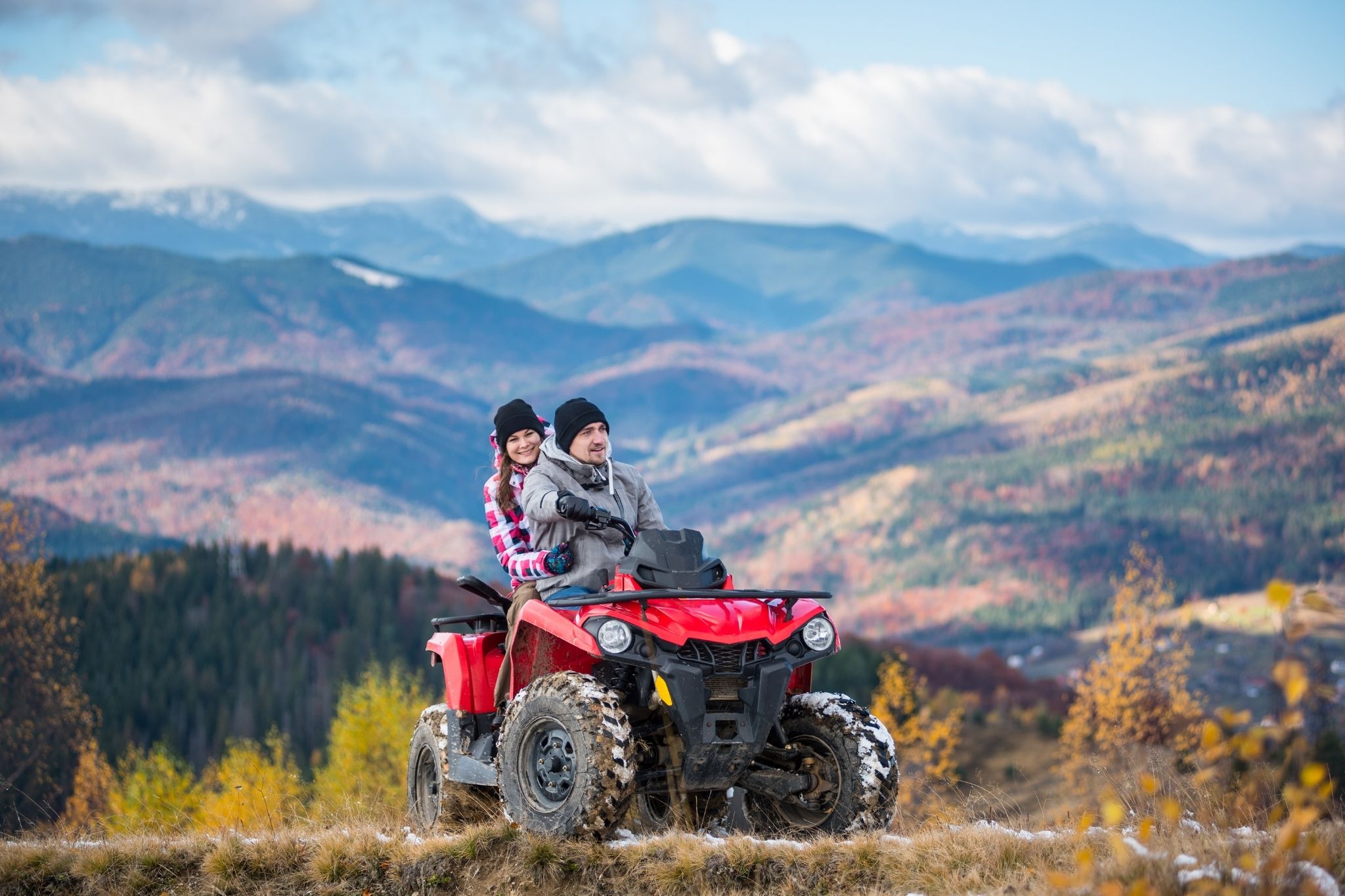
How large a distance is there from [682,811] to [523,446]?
9.67 feet

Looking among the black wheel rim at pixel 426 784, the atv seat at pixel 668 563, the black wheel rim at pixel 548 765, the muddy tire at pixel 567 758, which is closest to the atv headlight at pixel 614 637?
the muddy tire at pixel 567 758

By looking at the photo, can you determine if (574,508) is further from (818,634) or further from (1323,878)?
(1323,878)

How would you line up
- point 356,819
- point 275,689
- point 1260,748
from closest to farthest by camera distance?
point 1260,748, point 356,819, point 275,689

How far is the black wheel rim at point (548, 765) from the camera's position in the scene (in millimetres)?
8359

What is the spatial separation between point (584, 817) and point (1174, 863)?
10.8ft

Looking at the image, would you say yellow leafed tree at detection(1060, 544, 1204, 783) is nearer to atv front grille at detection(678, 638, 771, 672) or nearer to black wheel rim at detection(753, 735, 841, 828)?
black wheel rim at detection(753, 735, 841, 828)

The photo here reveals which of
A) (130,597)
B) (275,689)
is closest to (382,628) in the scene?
(275,689)

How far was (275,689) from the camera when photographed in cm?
11812

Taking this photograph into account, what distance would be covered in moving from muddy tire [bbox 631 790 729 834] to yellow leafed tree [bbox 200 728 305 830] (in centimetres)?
275

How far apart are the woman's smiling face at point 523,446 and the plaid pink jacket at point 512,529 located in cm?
8

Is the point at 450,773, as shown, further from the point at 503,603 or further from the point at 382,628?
the point at 382,628

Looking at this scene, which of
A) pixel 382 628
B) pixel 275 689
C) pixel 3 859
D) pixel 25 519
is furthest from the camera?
pixel 382 628

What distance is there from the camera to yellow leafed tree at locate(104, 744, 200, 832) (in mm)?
11445

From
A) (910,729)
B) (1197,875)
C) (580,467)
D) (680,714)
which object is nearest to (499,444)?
(580,467)
